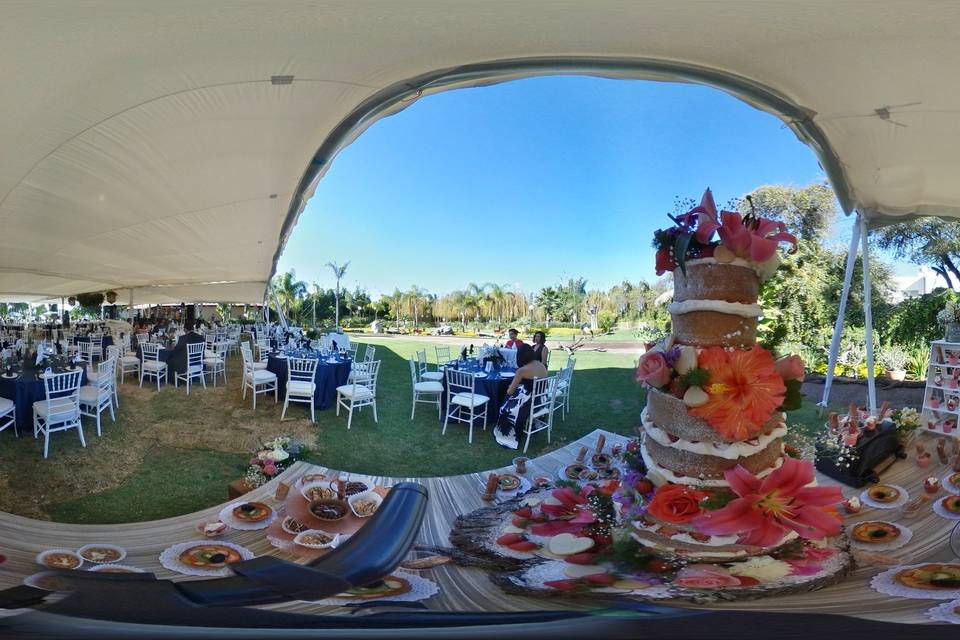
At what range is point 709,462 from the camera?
0.71 metres

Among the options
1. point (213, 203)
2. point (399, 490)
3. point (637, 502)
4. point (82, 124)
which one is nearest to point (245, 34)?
point (82, 124)

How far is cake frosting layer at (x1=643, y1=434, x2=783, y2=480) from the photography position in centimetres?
71

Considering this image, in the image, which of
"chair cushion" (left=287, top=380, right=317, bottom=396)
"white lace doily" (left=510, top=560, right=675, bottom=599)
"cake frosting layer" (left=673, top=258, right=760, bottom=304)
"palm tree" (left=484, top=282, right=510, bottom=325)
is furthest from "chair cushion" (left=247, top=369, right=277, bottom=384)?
"palm tree" (left=484, top=282, right=510, bottom=325)

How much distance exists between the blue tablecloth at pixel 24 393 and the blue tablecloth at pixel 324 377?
4.30ft

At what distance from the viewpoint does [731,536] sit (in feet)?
2.04

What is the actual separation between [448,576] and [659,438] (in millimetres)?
477

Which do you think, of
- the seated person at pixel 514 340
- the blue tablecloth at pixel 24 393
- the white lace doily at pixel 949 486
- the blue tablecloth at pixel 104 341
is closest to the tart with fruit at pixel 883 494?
the white lace doily at pixel 949 486

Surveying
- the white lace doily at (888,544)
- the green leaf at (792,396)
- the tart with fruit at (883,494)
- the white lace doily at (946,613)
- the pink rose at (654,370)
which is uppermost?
the pink rose at (654,370)

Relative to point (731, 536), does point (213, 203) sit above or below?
above

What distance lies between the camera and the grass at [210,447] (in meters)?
1.26

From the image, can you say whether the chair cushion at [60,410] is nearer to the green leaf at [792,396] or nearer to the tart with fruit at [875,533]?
the green leaf at [792,396]

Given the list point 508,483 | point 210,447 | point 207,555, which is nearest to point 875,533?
point 508,483

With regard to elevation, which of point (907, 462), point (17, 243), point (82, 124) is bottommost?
point (907, 462)

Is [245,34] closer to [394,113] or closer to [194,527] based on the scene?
[394,113]
